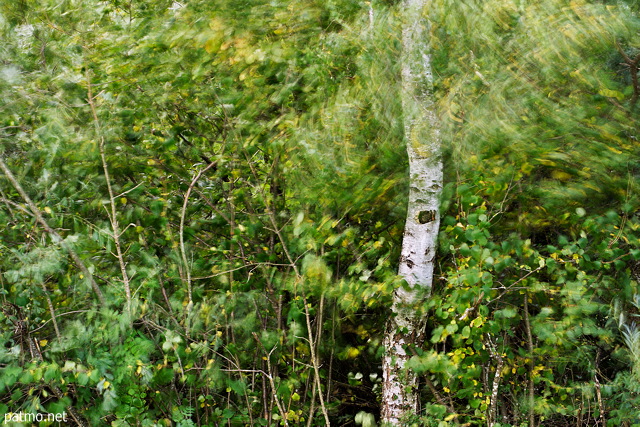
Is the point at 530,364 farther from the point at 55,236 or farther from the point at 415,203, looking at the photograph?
the point at 55,236

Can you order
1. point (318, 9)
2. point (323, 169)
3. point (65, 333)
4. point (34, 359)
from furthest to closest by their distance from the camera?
point (318, 9) → point (323, 169) → point (65, 333) → point (34, 359)

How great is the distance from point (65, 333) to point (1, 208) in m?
0.80

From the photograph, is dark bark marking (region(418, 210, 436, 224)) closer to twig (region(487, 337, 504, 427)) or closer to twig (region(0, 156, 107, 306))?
twig (region(487, 337, 504, 427))

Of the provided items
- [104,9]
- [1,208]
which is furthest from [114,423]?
[104,9]

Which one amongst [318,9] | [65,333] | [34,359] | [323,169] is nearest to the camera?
[34,359]

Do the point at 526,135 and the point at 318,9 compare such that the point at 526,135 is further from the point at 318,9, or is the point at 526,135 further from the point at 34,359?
the point at 34,359

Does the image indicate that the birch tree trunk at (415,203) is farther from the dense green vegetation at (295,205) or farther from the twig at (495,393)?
the twig at (495,393)

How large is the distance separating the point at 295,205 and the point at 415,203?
2.46 ft

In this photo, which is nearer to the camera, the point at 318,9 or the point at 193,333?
the point at 193,333

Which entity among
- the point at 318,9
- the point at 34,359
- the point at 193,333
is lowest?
the point at 193,333

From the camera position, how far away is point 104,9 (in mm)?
3330

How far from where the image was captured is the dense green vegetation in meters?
2.69

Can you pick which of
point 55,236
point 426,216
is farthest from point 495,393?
point 55,236

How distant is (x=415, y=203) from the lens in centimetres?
286
